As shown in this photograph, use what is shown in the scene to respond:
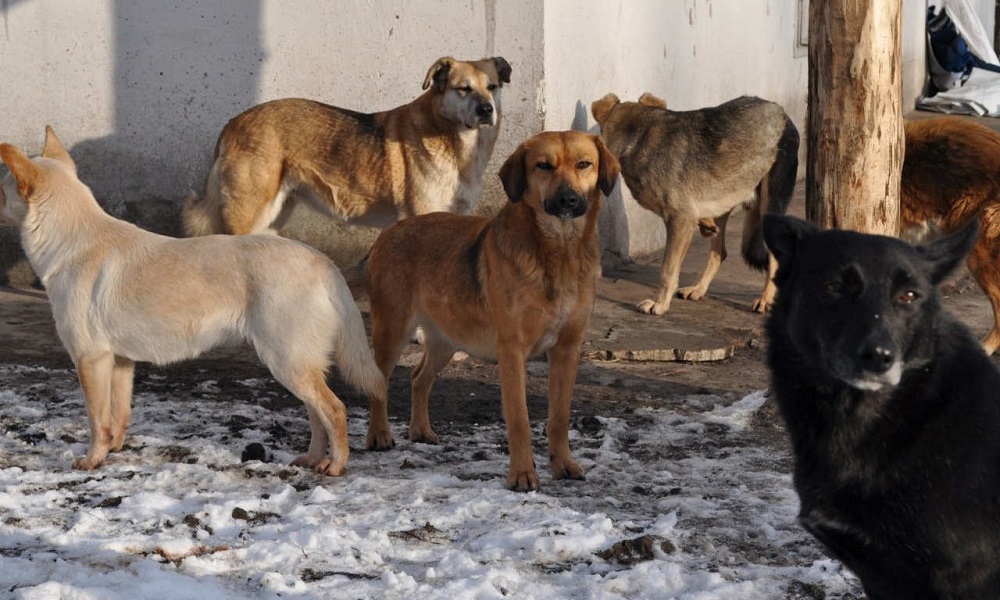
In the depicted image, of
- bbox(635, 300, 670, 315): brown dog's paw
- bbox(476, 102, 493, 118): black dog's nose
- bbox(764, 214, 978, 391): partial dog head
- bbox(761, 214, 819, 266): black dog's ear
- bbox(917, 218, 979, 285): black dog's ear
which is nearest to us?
bbox(764, 214, 978, 391): partial dog head

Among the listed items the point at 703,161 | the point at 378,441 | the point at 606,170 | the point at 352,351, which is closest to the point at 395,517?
the point at 352,351

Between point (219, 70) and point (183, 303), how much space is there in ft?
14.5

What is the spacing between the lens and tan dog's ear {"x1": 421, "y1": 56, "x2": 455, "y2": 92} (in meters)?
8.14

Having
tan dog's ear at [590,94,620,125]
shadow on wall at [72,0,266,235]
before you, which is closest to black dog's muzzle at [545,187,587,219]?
tan dog's ear at [590,94,620,125]

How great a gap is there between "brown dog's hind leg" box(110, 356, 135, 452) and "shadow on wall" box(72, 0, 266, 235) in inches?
156

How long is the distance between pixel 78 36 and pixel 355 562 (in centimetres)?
622

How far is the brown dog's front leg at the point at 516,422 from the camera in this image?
16.8 ft

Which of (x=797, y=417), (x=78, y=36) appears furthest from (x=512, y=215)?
(x=78, y=36)

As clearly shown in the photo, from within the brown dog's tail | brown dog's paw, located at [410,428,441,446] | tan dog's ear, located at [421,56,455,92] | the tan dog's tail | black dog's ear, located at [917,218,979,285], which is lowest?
brown dog's paw, located at [410,428,441,446]

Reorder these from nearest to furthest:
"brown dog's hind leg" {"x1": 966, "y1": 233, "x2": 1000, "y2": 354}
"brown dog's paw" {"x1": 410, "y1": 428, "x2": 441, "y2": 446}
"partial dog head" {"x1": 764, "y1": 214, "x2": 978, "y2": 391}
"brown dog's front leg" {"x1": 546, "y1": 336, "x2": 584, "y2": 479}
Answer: "partial dog head" {"x1": 764, "y1": 214, "x2": 978, "y2": 391}, "brown dog's front leg" {"x1": 546, "y1": 336, "x2": 584, "y2": 479}, "brown dog's paw" {"x1": 410, "y1": 428, "x2": 441, "y2": 446}, "brown dog's hind leg" {"x1": 966, "y1": 233, "x2": 1000, "y2": 354}

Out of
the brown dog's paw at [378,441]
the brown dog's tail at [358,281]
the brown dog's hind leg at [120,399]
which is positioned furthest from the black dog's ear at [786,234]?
the brown dog's hind leg at [120,399]

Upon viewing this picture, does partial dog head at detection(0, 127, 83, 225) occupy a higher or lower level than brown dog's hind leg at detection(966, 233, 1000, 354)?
Answer: higher

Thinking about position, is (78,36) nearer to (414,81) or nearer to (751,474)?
(414,81)

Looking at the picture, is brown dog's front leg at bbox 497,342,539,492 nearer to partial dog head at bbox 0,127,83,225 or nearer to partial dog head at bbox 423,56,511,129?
partial dog head at bbox 0,127,83,225
